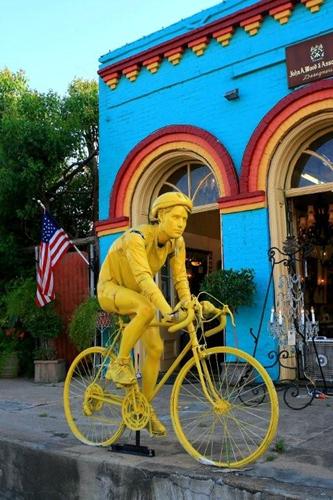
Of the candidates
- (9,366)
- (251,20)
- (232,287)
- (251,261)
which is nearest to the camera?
(232,287)

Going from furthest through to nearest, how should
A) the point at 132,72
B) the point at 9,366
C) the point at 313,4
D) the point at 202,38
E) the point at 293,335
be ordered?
the point at 9,366 < the point at 132,72 < the point at 202,38 < the point at 313,4 < the point at 293,335

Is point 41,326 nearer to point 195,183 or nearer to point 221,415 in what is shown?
point 195,183

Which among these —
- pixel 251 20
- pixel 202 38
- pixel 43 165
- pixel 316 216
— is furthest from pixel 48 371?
pixel 251 20

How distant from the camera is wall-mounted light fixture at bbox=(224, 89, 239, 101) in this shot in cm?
859

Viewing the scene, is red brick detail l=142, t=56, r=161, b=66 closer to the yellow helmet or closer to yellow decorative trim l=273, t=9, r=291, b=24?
yellow decorative trim l=273, t=9, r=291, b=24

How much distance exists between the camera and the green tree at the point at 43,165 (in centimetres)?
1067

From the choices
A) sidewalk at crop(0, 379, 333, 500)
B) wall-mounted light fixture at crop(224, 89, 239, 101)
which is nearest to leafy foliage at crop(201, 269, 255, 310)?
sidewalk at crop(0, 379, 333, 500)

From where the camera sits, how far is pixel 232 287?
7.70 m

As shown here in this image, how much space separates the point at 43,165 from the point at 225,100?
3.91 meters

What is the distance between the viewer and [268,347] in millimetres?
7926

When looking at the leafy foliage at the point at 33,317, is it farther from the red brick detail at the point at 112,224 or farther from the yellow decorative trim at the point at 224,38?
the yellow decorative trim at the point at 224,38

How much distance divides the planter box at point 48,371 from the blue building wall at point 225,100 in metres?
2.22

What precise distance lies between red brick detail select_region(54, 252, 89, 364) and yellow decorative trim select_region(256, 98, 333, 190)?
396 centimetres

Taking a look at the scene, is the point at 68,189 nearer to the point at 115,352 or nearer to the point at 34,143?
the point at 34,143
